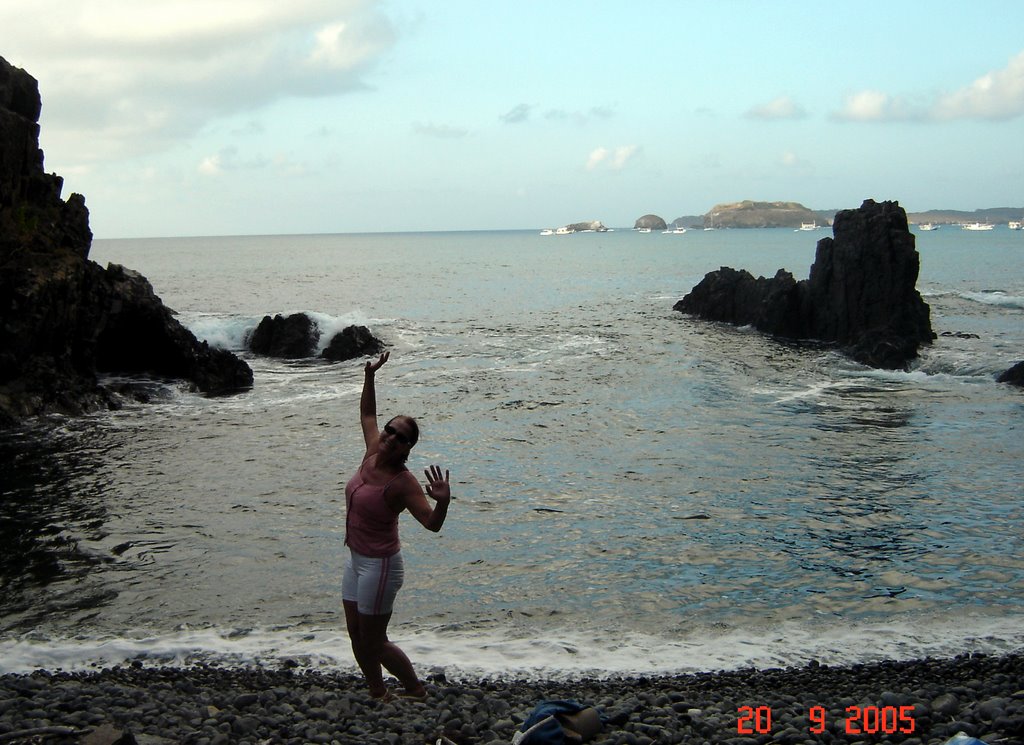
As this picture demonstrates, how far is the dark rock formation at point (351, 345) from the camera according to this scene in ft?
128

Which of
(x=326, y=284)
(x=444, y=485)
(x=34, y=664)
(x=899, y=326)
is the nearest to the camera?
(x=444, y=485)

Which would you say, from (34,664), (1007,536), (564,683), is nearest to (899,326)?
(1007,536)

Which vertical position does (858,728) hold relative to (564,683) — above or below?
above

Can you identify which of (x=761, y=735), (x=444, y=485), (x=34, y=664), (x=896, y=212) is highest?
(x=896, y=212)

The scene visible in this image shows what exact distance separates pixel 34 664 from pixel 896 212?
3819cm

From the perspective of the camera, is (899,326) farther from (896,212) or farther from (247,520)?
(247,520)

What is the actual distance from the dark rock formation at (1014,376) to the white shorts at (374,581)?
28.5 metres

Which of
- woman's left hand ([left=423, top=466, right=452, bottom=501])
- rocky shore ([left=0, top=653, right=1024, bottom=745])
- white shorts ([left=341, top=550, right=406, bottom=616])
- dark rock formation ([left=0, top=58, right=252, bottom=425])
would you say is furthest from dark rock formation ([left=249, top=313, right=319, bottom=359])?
woman's left hand ([left=423, top=466, right=452, bottom=501])

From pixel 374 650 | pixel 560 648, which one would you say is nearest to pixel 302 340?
pixel 560 648

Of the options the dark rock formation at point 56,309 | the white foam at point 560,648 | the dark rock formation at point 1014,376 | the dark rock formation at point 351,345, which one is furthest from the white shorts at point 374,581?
the dark rock formation at point 351,345

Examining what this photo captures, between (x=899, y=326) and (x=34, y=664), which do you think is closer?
(x=34, y=664)

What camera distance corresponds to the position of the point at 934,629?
1185 centimetres

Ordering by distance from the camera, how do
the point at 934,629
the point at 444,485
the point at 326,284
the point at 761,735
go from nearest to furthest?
the point at 444,485
the point at 761,735
the point at 934,629
the point at 326,284

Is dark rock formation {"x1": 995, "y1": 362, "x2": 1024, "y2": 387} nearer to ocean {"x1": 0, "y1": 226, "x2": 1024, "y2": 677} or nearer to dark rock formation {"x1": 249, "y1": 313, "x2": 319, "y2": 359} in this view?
ocean {"x1": 0, "y1": 226, "x2": 1024, "y2": 677}
